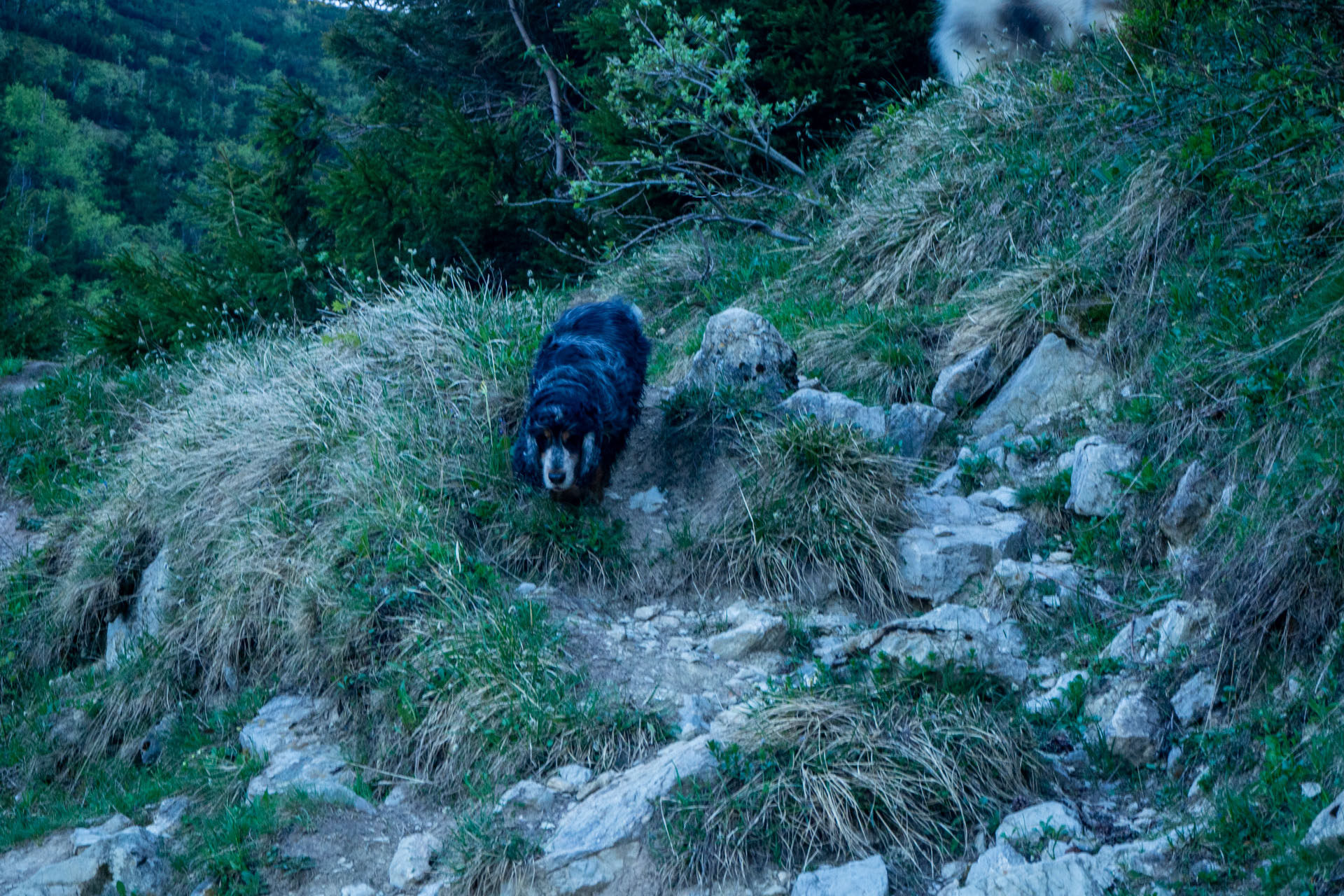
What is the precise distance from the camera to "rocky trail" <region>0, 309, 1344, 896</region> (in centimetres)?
323

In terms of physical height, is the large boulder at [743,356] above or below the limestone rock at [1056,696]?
above

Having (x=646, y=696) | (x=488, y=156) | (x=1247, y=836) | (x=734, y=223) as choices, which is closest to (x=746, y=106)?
(x=734, y=223)

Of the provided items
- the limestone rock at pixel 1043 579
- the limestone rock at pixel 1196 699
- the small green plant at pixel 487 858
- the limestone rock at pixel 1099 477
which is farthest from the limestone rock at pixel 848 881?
the limestone rock at pixel 1099 477

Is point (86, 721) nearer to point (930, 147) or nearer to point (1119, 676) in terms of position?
point (1119, 676)

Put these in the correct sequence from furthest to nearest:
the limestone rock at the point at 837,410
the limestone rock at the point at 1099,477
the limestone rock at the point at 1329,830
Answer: the limestone rock at the point at 837,410
the limestone rock at the point at 1099,477
the limestone rock at the point at 1329,830

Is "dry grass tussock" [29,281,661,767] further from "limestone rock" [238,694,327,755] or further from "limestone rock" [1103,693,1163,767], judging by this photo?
"limestone rock" [1103,693,1163,767]

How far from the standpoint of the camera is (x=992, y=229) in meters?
7.16

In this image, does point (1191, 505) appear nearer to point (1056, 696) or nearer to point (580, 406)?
point (1056, 696)

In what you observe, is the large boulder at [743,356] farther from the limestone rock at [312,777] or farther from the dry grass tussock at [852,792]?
the limestone rock at [312,777]

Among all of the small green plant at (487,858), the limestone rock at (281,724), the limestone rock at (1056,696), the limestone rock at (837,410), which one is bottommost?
the limestone rock at (281,724)

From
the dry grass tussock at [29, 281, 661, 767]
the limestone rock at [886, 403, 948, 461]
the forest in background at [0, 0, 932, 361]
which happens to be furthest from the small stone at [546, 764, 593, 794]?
the forest in background at [0, 0, 932, 361]

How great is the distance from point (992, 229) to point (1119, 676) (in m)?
4.17

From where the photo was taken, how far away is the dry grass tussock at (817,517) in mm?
4918

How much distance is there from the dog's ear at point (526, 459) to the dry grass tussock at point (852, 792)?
202cm
